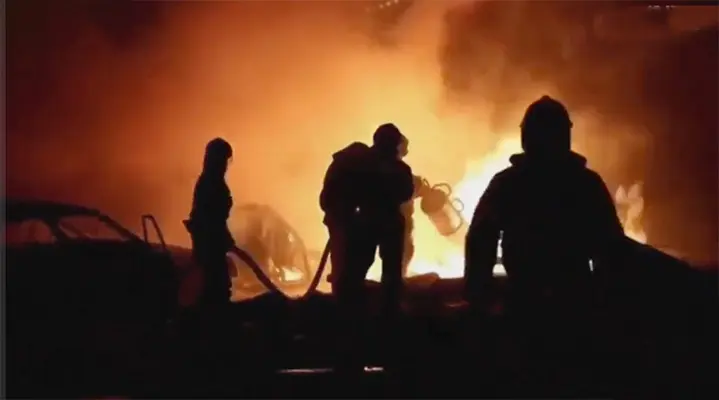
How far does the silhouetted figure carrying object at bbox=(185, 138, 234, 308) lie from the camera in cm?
738

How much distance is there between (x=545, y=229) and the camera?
5.20 metres

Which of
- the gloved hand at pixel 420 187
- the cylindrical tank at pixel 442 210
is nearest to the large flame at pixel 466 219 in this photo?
the cylindrical tank at pixel 442 210

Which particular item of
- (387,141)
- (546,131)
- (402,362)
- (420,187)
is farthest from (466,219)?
(546,131)

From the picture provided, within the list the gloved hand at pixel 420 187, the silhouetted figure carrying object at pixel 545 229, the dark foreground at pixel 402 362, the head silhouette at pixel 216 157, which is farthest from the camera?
the gloved hand at pixel 420 187

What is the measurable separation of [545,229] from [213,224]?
315cm

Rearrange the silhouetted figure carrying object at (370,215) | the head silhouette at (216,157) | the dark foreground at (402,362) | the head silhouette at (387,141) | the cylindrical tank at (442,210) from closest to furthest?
the dark foreground at (402,362)
the silhouetted figure carrying object at (370,215)
the head silhouette at (387,141)
the head silhouette at (216,157)
the cylindrical tank at (442,210)

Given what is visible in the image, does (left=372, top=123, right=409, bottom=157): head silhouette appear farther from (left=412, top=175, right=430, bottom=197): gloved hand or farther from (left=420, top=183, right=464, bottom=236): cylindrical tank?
(left=420, top=183, right=464, bottom=236): cylindrical tank

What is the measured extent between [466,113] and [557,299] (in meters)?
9.54

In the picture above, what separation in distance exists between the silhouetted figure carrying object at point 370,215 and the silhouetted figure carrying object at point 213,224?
90 cm

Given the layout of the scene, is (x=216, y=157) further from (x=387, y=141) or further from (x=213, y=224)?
(x=387, y=141)

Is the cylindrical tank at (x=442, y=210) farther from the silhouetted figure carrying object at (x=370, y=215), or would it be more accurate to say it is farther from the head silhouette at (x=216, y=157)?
the head silhouette at (x=216, y=157)

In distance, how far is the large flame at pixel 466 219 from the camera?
39.9 ft

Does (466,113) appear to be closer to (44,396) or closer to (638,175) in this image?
(638,175)

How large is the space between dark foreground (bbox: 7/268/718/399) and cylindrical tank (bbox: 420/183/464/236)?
5.40m
